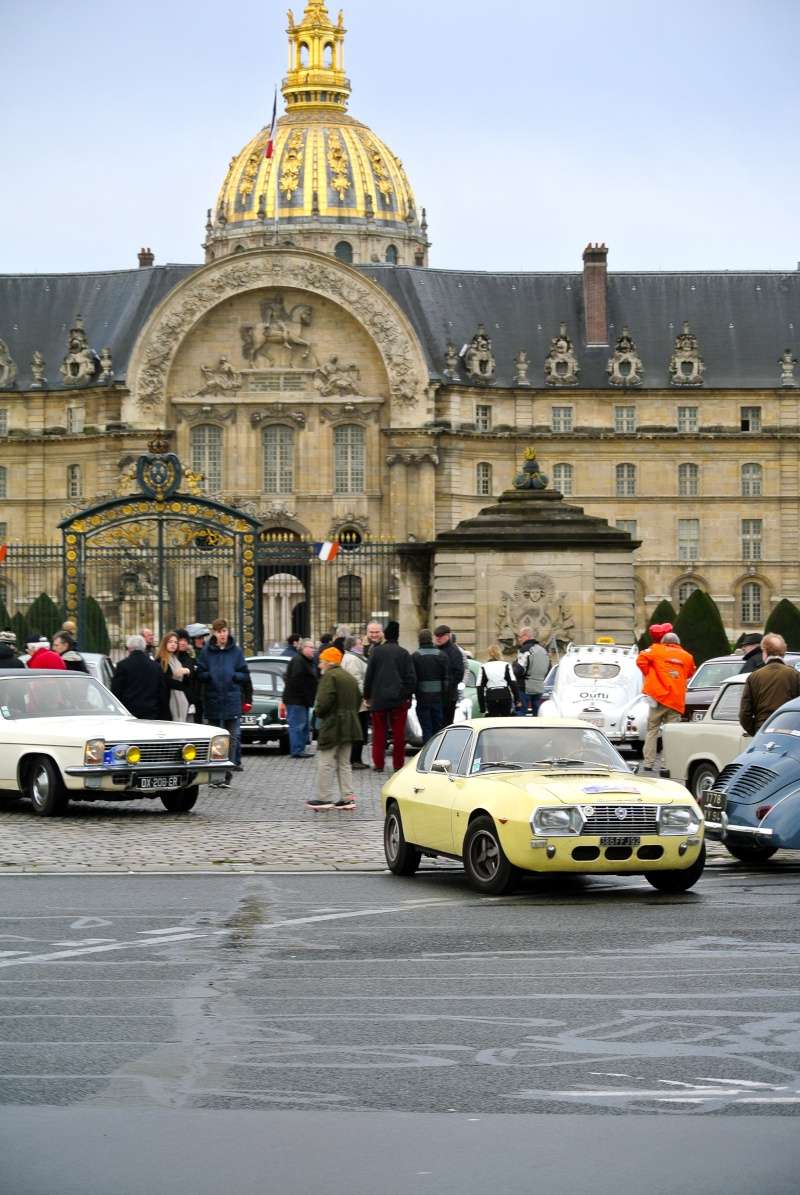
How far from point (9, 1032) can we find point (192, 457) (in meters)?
77.8

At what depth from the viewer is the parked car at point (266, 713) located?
3297 centimetres

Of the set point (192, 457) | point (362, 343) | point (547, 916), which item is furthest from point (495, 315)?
point (547, 916)

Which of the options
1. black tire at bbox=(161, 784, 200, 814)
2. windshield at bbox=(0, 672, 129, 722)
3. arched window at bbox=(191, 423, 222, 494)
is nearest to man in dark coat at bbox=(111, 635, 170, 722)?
windshield at bbox=(0, 672, 129, 722)

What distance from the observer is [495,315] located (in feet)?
309

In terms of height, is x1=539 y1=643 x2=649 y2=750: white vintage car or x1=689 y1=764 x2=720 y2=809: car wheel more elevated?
x1=539 y1=643 x2=649 y2=750: white vintage car

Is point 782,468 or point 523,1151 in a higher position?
point 782,468

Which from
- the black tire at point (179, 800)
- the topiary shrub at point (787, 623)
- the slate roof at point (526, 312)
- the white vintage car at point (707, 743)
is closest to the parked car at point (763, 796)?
the white vintage car at point (707, 743)

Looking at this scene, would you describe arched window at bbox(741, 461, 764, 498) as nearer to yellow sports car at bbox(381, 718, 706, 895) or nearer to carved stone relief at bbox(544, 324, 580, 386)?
carved stone relief at bbox(544, 324, 580, 386)

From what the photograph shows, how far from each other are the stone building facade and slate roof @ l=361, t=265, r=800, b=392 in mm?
92

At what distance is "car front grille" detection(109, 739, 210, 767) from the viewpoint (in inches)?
843

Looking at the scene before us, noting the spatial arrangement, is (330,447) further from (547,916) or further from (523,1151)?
(523,1151)

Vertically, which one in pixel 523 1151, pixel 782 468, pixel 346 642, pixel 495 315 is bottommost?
pixel 523 1151

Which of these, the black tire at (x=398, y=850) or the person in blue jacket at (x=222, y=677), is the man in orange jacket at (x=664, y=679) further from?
the black tire at (x=398, y=850)

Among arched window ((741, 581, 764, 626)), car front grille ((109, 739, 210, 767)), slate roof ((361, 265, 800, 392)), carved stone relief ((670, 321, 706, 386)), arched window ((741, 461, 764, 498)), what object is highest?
slate roof ((361, 265, 800, 392))
